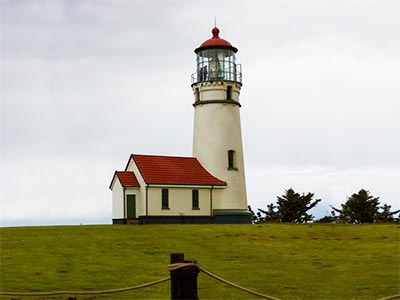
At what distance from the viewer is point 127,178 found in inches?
1398

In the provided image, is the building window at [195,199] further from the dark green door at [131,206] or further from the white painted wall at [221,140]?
the dark green door at [131,206]

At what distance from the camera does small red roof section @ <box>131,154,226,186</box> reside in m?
35.2

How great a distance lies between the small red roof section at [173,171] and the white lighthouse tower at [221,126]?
60 centimetres

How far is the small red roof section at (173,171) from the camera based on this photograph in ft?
116

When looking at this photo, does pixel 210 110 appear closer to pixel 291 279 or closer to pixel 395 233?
pixel 395 233

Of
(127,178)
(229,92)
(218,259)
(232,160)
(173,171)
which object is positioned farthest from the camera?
(229,92)

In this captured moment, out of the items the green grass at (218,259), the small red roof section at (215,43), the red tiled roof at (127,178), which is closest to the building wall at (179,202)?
the red tiled roof at (127,178)

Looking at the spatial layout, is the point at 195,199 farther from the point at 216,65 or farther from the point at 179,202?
the point at 216,65

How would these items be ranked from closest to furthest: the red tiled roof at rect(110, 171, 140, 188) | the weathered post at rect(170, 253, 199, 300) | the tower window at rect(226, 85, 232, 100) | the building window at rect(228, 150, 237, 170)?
the weathered post at rect(170, 253, 199, 300)
the red tiled roof at rect(110, 171, 140, 188)
the building window at rect(228, 150, 237, 170)
the tower window at rect(226, 85, 232, 100)

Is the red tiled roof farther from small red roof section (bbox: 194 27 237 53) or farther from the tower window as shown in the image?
small red roof section (bbox: 194 27 237 53)

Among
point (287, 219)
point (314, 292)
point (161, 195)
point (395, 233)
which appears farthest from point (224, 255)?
point (287, 219)

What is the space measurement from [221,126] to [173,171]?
12.7 feet

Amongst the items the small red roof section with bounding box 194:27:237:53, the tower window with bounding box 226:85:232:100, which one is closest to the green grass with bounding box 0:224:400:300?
the tower window with bounding box 226:85:232:100

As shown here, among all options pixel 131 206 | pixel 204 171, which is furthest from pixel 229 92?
pixel 131 206
